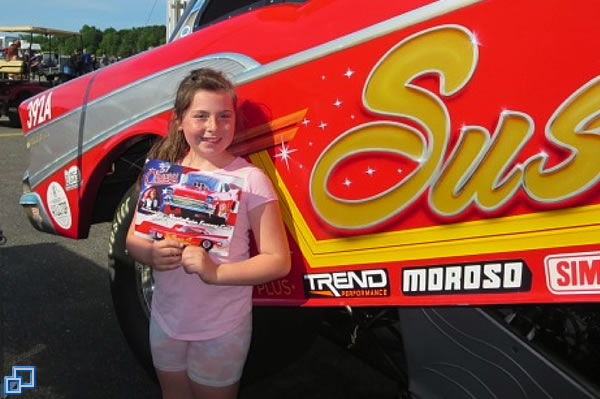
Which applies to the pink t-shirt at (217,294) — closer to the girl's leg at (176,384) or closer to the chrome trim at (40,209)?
the girl's leg at (176,384)

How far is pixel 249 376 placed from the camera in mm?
2656

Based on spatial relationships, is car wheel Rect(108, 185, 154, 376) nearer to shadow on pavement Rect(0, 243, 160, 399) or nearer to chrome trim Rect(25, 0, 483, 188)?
shadow on pavement Rect(0, 243, 160, 399)

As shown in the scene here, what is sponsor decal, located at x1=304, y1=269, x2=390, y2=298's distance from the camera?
178 cm

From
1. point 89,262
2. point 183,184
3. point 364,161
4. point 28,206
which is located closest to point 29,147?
point 28,206

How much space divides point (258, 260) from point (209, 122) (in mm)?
421

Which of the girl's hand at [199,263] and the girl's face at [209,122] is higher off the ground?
the girl's face at [209,122]

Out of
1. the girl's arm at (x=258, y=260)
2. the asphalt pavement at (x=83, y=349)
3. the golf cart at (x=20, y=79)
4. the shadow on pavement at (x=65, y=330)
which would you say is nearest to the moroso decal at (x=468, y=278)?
the girl's arm at (x=258, y=260)

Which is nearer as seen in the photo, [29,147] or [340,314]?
[340,314]

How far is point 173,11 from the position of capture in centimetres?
571

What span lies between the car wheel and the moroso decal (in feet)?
4.55

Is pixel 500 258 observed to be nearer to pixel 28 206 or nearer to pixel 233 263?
pixel 233 263

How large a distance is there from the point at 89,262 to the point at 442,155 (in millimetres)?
3429

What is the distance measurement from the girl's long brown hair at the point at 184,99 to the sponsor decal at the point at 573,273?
0.99m

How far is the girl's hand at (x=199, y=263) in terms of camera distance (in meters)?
1.68
